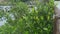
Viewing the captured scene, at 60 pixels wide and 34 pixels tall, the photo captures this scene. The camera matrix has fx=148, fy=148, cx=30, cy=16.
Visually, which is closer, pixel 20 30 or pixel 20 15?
pixel 20 30

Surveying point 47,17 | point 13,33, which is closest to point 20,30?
point 13,33

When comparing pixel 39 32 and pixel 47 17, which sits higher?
pixel 47 17

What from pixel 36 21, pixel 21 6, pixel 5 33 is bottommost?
pixel 5 33

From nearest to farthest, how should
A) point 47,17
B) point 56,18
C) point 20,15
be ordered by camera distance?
point 56,18
point 47,17
point 20,15

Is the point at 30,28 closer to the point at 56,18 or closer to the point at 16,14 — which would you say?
the point at 56,18

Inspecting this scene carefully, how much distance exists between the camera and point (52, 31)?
138 cm

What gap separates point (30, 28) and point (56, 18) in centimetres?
26

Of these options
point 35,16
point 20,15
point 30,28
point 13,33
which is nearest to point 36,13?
point 35,16

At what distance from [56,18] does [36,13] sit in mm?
231

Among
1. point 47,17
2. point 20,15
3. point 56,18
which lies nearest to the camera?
point 56,18

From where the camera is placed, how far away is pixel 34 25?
140 centimetres

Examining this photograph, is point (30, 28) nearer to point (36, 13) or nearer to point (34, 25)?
point (34, 25)

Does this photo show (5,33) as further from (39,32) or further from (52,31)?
(52,31)

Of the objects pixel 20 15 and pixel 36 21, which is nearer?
pixel 36 21
